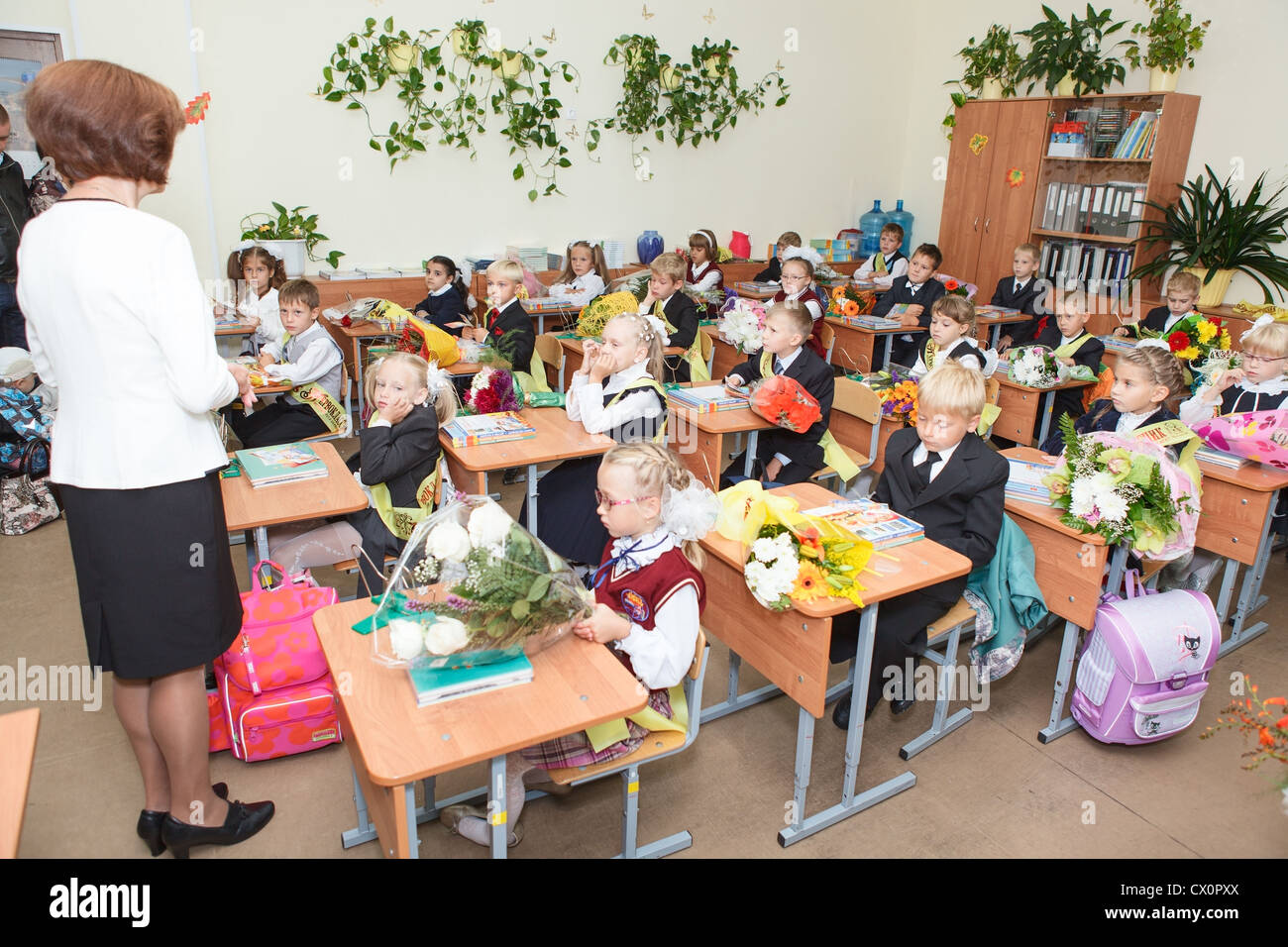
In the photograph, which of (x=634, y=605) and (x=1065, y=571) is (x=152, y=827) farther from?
(x=1065, y=571)

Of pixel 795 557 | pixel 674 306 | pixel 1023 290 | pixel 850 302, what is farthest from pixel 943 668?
pixel 1023 290

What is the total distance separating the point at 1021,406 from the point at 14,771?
4.45 meters

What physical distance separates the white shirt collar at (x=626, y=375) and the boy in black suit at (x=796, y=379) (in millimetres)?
745

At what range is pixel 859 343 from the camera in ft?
20.3

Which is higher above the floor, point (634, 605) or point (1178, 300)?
point (1178, 300)

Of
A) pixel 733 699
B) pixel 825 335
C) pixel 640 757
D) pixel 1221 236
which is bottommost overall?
pixel 733 699

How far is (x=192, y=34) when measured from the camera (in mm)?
5715

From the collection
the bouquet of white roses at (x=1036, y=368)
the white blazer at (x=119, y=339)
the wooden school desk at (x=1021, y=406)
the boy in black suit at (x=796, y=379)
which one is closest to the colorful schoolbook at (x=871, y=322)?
the wooden school desk at (x=1021, y=406)

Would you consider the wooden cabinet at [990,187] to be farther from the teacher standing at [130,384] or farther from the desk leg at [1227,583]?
the teacher standing at [130,384]

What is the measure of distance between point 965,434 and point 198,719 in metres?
2.35

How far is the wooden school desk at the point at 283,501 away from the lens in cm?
265

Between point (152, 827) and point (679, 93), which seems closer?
point (152, 827)
